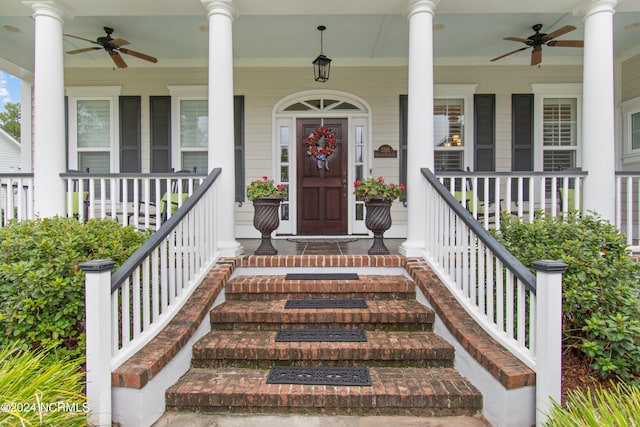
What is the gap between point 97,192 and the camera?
238 inches

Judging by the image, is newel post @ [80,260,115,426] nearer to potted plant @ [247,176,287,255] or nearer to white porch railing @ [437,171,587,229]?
potted plant @ [247,176,287,255]

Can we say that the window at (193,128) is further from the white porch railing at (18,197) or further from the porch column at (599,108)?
the porch column at (599,108)

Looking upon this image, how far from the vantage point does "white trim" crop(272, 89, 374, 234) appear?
6.00 m

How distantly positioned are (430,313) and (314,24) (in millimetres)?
3845

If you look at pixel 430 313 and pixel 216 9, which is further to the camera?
pixel 216 9

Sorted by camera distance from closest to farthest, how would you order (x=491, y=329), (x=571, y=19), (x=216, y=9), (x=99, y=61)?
(x=491, y=329) → (x=216, y=9) → (x=571, y=19) → (x=99, y=61)

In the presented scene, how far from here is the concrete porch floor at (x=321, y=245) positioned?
14.3ft

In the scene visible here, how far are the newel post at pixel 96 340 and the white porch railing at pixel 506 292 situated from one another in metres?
2.28

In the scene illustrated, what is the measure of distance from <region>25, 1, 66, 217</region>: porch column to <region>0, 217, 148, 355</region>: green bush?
5.28 feet

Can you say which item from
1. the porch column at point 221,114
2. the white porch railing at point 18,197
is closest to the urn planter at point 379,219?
the porch column at point 221,114

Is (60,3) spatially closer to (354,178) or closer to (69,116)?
(69,116)

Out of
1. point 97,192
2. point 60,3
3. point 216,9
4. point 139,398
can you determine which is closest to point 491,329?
point 139,398

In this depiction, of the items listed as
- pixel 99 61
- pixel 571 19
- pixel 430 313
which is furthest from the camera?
pixel 99 61

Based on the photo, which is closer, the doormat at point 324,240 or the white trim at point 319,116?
the doormat at point 324,240
